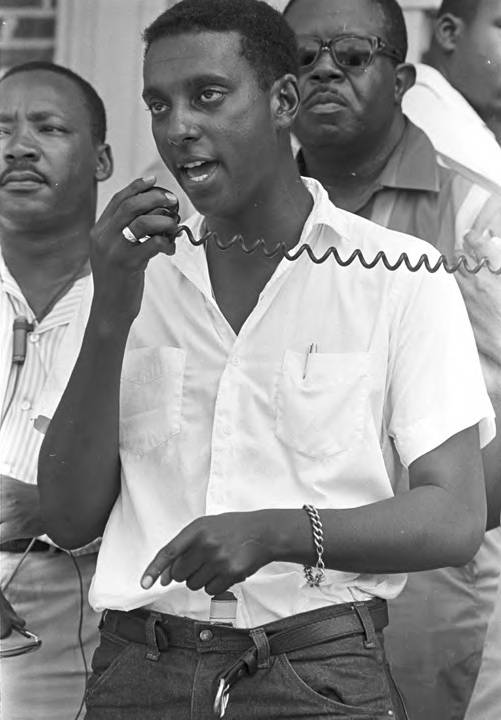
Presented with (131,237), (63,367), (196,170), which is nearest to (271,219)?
(196,170)

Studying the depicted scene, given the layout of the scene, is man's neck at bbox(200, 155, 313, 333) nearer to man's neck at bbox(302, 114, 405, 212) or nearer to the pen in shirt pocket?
the pen in shirt pocket

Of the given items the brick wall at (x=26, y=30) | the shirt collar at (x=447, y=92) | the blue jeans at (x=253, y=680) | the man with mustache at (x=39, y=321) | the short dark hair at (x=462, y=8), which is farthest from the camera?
the brick wall at (x=26, y=30)

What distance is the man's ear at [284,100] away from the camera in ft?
8.37

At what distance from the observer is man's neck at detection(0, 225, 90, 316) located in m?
3.38

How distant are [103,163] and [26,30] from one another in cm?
52

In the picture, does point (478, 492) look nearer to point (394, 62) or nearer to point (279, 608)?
point (279, 608)

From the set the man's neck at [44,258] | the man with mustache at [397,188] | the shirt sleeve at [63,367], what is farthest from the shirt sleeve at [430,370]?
the man's neck at [44,258]

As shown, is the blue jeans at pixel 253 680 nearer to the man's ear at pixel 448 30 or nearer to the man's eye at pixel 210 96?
the man's eye at pixel 210 96

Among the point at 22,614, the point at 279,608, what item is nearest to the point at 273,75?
the point at 279,608

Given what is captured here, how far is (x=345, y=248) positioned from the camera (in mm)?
2473

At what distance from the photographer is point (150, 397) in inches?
97.7

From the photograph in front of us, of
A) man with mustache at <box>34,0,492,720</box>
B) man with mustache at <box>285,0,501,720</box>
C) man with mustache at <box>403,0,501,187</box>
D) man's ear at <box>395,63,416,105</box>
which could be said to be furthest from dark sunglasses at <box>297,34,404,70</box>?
man with mustache at <box>34,0,492,720</box>

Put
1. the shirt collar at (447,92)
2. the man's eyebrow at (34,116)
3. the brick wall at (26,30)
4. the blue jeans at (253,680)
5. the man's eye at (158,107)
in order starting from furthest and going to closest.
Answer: the brick wall at (26,30) < the shirt collar at (447,92) < the man's eyebrow at (34,116) < the man's eye at (158,107) < the blue jeans at (253,680)

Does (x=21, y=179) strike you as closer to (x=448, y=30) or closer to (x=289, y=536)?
(x=448, y=30)
